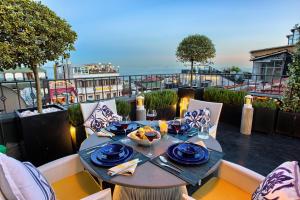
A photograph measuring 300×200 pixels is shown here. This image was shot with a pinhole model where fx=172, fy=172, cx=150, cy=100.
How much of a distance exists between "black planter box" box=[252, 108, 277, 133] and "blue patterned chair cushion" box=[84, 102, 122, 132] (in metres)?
3.15

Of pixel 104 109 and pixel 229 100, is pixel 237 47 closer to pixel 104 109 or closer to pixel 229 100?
pixel 229 100

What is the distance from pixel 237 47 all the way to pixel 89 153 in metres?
12.4

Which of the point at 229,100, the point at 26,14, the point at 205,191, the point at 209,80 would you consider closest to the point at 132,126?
the point at 205,191

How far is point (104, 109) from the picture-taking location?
2641 mm

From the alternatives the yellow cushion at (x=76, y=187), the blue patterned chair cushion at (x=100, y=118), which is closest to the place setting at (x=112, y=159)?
the yellow cushion at (x=76, y=187)

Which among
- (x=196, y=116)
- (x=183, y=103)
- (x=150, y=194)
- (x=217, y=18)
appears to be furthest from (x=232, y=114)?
(x=217, y=18)

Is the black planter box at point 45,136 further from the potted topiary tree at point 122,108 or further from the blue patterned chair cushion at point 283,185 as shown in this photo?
the blue patterned chair cushion at point 283,185

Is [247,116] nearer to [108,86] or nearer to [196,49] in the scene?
[196,49]

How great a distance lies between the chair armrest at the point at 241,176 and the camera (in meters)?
1.36

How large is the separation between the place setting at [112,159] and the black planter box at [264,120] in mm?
3483

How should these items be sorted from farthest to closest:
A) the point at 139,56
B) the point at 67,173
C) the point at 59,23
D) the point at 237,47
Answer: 1. the point at 139,56
2. the point at 237,47
3. the point at 59,23
4. the point at 67,173

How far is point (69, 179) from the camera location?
5.37 feet

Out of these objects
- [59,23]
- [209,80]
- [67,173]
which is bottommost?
[67,173]

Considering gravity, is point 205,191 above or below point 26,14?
below
